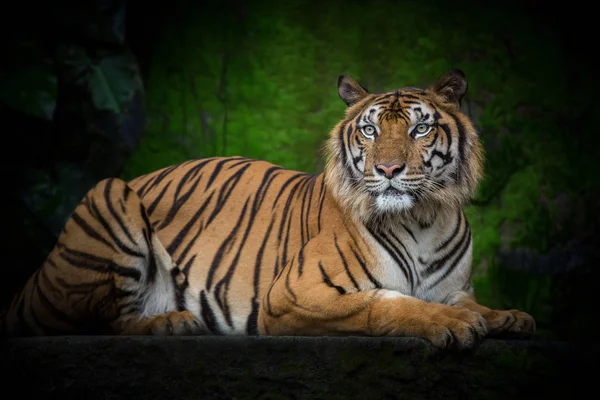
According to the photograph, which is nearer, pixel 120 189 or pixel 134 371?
pixel 134 371

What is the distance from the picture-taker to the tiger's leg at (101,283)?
3.13 m

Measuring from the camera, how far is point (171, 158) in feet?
17.7

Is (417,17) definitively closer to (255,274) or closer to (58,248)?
(255,274)

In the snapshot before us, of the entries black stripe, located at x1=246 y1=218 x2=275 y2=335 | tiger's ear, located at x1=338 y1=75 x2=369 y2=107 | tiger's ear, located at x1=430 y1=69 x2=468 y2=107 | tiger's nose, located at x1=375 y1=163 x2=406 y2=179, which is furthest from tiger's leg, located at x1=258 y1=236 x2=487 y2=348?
tiger's ear, located at x1=430 y1=69 x2=468 y2=107

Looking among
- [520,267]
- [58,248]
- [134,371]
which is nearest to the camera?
[134,371]

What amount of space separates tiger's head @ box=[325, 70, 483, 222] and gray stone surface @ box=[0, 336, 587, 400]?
1.98ft

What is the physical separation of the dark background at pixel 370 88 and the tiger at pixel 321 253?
187 cm

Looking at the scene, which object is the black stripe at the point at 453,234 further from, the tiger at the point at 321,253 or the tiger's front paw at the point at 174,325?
the tiger's front paw at the point at 174,325

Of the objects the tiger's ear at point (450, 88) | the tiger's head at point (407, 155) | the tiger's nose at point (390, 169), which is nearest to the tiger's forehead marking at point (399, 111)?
the tiger's head at point (407, 155)

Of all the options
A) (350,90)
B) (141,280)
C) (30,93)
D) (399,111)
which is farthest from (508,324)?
(30,93)

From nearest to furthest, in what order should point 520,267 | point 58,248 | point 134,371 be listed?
point 134,371
point 58,248
point 520,267

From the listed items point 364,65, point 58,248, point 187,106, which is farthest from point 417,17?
point 58,248

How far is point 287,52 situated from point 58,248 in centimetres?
274

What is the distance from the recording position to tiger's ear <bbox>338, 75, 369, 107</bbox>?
3.40m
